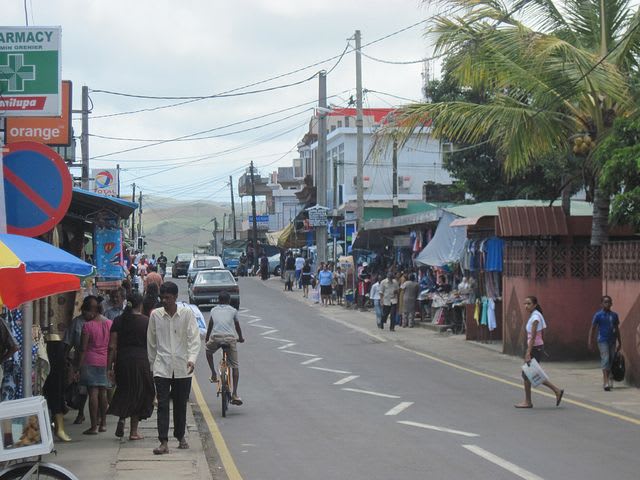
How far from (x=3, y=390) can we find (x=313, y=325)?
2377cm

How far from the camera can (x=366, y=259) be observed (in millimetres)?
46938

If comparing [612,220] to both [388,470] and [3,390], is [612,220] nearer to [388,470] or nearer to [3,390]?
[388,470]

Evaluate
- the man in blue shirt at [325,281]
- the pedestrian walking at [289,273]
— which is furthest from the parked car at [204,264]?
the man in blue shirt at [325,281]

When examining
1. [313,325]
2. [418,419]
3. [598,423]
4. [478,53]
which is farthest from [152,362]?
[313,325]

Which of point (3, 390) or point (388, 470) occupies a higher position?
point (3, 390)

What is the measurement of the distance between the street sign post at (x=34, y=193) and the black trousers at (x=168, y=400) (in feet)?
12.2

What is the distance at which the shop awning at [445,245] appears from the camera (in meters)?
29.9

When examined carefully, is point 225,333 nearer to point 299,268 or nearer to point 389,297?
point 389,297

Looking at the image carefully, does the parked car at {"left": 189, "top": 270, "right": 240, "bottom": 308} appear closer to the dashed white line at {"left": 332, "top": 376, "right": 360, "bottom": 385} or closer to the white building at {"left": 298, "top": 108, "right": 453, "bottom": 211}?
the dashed white line at {"left": 332, "top": 376, "right": 360, "bottom": 385}

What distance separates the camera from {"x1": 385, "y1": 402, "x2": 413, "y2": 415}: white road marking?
A: 1540 centimetres

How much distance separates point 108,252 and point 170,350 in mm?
6490

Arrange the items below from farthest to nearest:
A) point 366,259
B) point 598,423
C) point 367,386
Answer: point 366,259
point 367,386
point 598,423

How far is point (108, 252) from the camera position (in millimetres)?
18047

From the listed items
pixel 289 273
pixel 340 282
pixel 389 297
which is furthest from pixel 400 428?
pixel 289 273
